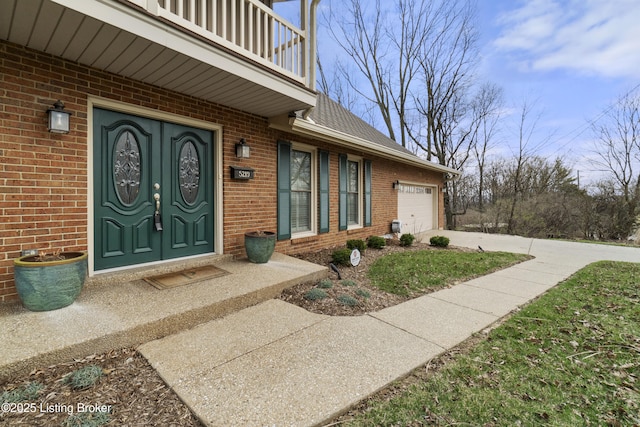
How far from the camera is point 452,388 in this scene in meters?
1.95

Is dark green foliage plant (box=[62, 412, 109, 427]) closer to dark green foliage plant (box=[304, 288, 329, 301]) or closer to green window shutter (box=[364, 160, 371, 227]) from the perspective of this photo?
dark green foliage plant (box=[304, 288, 329, 301])

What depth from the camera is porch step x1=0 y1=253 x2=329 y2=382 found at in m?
2.00

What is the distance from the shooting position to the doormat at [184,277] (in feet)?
10.8

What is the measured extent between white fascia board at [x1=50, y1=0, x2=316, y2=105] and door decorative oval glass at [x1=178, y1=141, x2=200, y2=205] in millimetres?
1418

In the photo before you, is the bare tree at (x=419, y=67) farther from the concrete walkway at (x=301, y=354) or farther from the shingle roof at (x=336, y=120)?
the concrete walkway at (x=301, y=354)

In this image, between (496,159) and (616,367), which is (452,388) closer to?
(616,367)

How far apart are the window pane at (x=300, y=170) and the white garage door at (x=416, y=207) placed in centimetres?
402

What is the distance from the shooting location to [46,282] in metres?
2.42

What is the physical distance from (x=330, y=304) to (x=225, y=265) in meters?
1.75

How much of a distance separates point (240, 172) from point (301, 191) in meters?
1.73

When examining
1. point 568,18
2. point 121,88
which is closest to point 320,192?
point 121,88

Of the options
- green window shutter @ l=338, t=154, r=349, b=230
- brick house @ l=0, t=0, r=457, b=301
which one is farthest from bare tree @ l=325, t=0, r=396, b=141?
brick house @ l=0, t=0, r=457, b=301

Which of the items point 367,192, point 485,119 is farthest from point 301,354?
point 485,119

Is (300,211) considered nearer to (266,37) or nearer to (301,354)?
(266,37)
